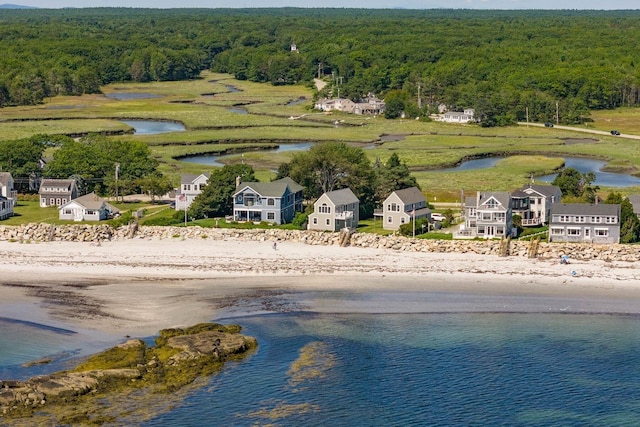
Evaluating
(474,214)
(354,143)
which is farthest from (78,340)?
(354,143)

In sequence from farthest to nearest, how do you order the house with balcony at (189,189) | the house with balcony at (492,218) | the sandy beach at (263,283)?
the house with balcony at (189,189)
the house with balcony at (492,218)
the sandy beach at (263,283)

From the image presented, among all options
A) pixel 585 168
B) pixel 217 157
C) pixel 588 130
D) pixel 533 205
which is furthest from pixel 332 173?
pixel 588 130

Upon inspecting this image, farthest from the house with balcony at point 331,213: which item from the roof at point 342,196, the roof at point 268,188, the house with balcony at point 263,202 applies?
the roof at point 268,188

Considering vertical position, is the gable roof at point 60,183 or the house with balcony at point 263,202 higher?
the gable roof at point 60,183

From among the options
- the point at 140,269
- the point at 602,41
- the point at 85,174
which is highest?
the point at 602,41

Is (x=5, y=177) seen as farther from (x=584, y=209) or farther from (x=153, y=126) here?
(x=153, y=126)

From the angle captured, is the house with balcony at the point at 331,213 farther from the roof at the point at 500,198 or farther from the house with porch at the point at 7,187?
the house with porch at the point at 7,187

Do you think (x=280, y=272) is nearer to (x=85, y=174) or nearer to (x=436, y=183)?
(x=85, y=174)
